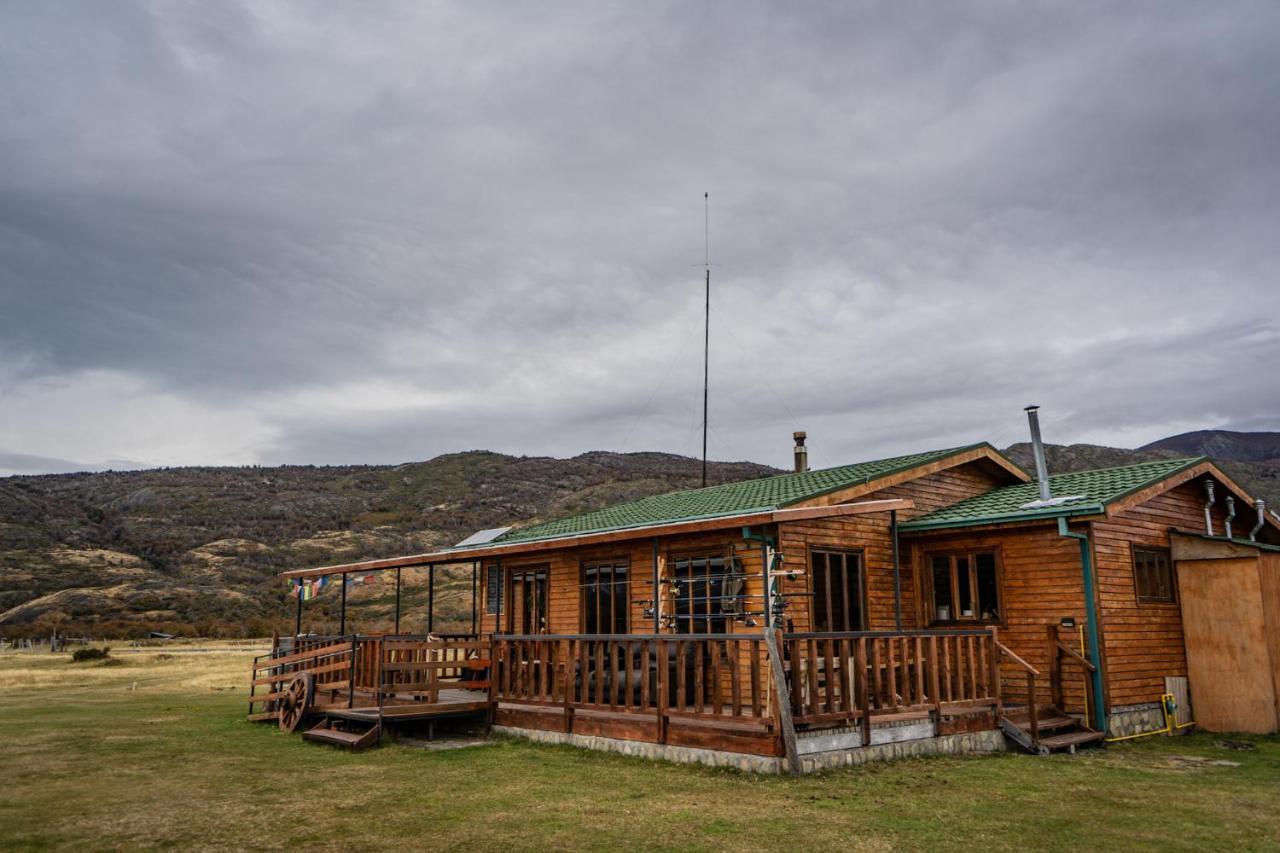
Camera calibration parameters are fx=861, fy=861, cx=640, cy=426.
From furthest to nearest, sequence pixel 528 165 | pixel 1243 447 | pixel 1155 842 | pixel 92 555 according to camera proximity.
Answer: pixel 1243 447
pixel 92 555
pixel 528 165
pixel 1155 842

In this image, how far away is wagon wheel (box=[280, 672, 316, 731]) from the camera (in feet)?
40.6

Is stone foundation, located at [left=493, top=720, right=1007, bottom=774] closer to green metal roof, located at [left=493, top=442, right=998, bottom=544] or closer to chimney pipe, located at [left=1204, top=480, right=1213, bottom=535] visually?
green metal roof, located at [left=493, top=442, right=998, bottom=544]

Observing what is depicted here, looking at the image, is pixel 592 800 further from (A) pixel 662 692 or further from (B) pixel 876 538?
(B) pixel 876 538

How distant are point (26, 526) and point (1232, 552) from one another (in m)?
67.7

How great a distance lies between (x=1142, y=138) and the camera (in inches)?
739

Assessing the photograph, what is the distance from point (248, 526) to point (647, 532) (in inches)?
2567

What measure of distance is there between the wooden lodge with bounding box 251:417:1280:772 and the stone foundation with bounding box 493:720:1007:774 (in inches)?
1.0

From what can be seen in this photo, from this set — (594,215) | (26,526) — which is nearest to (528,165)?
(594,215)

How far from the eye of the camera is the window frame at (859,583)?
12.2 metres

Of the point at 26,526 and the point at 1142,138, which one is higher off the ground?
the point at 1142,138

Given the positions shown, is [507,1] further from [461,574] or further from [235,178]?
[461,574]

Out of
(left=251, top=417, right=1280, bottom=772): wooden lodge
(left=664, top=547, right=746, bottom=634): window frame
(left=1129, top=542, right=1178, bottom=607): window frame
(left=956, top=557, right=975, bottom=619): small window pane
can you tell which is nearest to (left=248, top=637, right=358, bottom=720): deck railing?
(left=251, top=417, right=1280, bottom=772): wooden lodge

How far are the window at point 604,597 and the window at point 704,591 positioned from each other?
126 centimetres

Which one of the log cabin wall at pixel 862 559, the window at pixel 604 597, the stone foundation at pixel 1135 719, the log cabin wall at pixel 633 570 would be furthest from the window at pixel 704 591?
the stone foundation at pixel 1135 719
